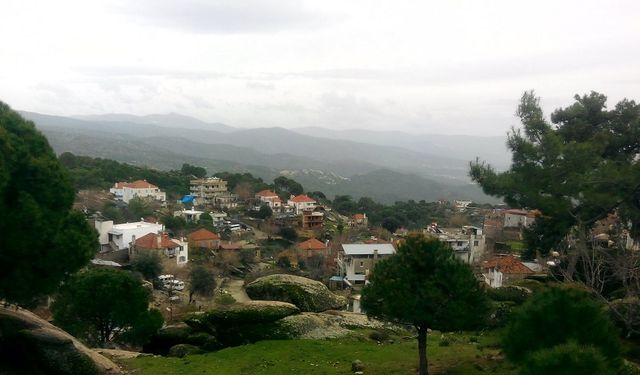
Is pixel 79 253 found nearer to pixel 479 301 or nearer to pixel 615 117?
pixel 479 301

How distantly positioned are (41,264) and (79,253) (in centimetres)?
98

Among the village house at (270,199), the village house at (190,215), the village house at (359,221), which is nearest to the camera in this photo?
the village house at (190,215)

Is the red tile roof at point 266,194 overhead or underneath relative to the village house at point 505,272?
underneath

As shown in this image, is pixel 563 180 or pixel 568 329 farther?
pixel 563 180

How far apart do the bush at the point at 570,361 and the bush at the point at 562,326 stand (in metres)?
0.51

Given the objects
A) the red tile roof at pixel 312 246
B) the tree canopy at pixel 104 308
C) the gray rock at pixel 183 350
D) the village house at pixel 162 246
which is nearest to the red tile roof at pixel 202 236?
the village house at pixel 162 246

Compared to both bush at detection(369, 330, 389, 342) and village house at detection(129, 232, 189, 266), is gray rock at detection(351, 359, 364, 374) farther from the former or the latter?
village house at detection(129, 232, 189, 266)

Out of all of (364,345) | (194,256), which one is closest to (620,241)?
(364,345)

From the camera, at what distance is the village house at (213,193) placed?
69875 millimetres

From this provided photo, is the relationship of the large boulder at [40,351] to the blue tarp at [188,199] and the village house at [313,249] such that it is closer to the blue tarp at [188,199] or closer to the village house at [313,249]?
the village house at [313,249]

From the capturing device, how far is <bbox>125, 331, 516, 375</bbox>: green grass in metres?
11.4

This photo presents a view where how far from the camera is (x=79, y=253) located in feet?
36.9

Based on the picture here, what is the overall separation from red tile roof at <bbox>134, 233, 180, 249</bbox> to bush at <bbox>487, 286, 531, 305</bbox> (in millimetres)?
28899

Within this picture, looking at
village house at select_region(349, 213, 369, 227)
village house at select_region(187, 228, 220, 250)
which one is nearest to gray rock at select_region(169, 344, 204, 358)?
village house at select_region(187, 228, 220, 250)
